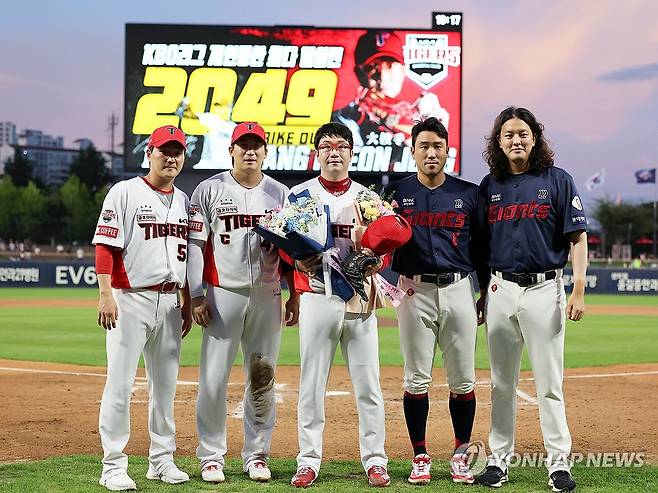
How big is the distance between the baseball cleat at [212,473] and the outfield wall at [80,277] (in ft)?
85.5

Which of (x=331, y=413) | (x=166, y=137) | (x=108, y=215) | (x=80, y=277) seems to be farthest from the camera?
(x=80, y=277)

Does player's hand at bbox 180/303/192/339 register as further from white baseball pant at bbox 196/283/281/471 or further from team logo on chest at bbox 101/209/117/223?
team logo on chest at bbox 101/209/117/223

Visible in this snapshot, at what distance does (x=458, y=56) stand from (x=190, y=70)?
8.27m

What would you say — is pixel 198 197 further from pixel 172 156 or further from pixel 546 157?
pixel 546 157

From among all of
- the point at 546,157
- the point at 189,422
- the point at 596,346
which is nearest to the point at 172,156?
the point at 546,157

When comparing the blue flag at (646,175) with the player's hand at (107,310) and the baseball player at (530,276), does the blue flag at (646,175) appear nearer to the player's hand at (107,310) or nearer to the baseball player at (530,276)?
the baseball player at (530,276)

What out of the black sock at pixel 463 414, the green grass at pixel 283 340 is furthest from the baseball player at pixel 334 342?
the green grass at pixel 283 340

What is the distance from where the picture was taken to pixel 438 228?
523 centimetres

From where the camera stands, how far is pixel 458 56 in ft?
87.4

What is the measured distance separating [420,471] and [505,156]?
77.0 inches

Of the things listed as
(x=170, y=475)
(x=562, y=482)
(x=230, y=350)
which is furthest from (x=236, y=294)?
(x=562, y=482)

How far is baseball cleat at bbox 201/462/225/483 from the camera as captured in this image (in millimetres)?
5016

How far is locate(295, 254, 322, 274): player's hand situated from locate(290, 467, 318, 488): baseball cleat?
1.14m

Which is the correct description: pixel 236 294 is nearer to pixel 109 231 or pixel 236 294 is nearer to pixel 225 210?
pixel 225 210
